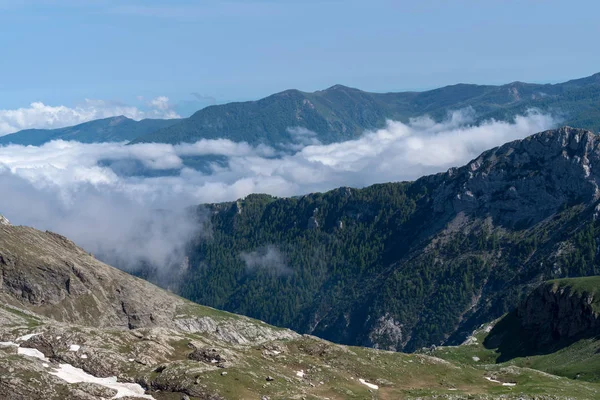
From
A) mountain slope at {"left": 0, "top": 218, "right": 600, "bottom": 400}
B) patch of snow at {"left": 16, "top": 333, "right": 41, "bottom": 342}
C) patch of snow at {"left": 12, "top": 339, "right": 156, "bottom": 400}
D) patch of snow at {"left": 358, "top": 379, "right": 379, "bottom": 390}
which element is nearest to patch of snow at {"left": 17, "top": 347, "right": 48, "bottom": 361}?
patch of snow at {"left": 12, "top": 339, "right": 156, "bottom": 400}

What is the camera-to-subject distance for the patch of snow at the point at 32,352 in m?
120

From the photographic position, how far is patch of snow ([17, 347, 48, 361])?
120m

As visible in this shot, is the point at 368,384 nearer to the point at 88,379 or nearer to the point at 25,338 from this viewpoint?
the point at 88,379

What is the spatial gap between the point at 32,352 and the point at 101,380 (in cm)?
1440

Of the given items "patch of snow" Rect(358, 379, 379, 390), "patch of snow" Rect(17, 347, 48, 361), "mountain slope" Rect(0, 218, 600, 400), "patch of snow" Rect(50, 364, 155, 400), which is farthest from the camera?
"patch of snow" Rect(358, 379, 379, 390)

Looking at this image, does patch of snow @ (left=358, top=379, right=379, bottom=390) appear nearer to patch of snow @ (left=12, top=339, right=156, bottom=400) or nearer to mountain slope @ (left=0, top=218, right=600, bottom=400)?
mountain slope @ (left=0, top=218, right=600, bottom=400)

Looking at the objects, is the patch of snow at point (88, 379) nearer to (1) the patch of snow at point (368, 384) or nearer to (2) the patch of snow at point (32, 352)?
(2) the patch of snow at point (32, 352)

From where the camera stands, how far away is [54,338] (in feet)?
413

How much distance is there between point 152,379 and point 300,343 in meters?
51.7

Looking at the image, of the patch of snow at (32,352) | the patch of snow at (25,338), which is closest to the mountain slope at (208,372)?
the patch of snow at (32,352)

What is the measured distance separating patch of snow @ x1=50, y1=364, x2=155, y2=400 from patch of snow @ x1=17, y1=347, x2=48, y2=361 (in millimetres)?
4026

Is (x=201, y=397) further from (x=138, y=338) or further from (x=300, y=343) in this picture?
(x=300, y=343)

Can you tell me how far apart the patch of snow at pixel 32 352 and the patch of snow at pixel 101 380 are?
4026mm

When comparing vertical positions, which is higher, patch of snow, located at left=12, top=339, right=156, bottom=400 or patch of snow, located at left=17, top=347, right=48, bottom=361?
patch of snow, located at left=17, top=347, right=48, bottom=361
